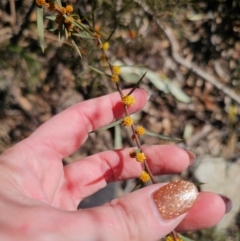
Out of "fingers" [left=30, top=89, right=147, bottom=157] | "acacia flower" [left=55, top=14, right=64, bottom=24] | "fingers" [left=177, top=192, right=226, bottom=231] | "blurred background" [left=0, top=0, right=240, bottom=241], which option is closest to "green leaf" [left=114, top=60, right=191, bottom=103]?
"blurred background" [left=0, top=0, right=240, bottom=241]

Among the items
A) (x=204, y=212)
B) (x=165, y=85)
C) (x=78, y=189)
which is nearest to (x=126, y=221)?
(x=204, y=212)

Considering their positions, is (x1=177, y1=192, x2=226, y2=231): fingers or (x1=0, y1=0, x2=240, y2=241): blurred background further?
(x1=0, y1=0, x2=240, y2=241): blurred background

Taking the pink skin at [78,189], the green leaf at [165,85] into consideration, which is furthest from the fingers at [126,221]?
the green leaf at [165,85]

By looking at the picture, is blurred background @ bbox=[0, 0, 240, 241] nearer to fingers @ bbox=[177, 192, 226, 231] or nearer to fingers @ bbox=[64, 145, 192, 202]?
fingers @ bbox=[64, 145, 192, 202]

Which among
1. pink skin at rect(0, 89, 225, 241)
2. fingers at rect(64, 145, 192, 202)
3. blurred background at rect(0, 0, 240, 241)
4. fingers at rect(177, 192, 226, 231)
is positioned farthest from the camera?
blurred background at rect(0, 0, 240, 241)

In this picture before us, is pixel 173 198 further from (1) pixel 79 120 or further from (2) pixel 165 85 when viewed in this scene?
(2) pixel 165 85

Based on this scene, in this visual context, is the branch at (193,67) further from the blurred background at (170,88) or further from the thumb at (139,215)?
the thumb at (139,215)

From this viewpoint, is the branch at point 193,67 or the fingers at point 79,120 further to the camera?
the branch at point 193,67
